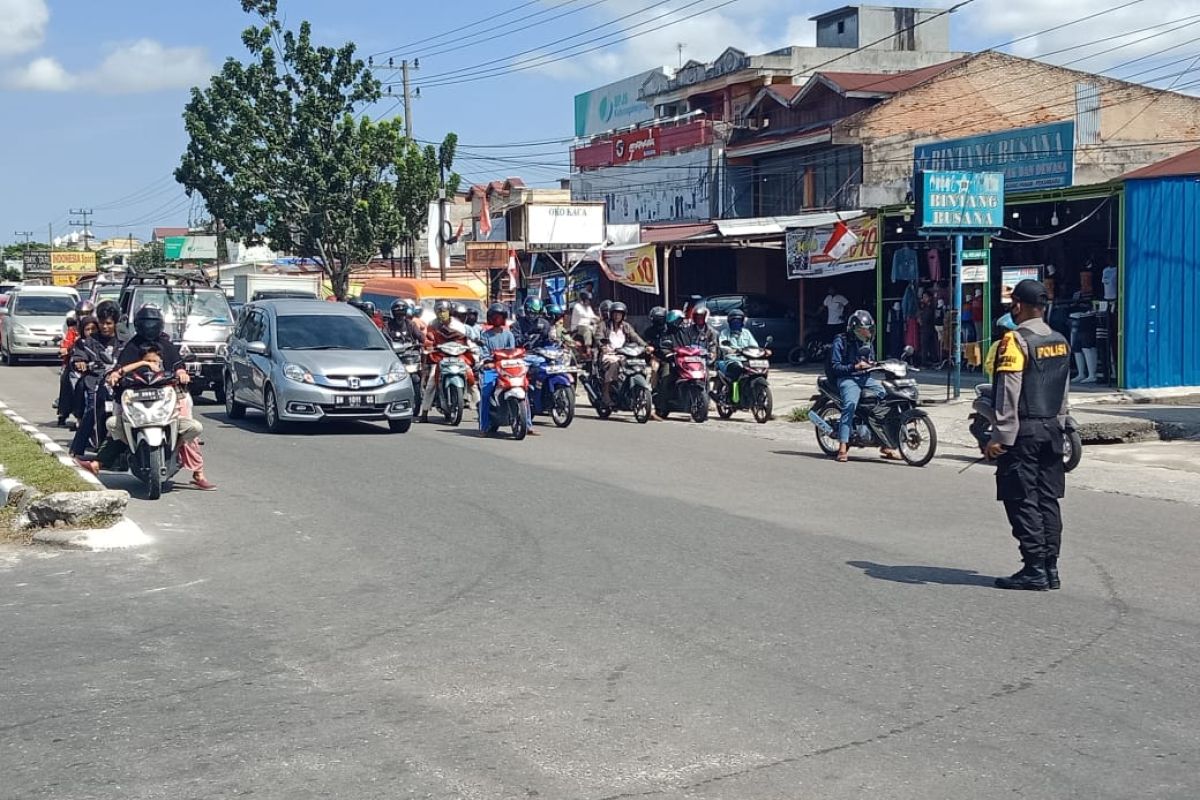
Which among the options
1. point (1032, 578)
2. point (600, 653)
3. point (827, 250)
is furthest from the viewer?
point (827, 250)

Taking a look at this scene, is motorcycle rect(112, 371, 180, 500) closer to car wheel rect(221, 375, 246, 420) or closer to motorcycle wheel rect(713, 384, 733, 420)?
car wheel rect(221, 375, 246, 420)

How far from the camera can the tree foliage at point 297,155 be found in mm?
40000

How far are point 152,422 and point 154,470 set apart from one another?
41 cm

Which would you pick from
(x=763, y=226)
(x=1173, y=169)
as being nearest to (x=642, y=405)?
(x=1173, y=169)

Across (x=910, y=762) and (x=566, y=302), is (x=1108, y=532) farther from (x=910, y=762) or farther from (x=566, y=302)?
(x=566, y=302)

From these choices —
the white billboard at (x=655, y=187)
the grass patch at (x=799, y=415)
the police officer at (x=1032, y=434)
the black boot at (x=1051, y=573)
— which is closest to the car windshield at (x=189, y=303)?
the grass patch at (x=799, y=415)

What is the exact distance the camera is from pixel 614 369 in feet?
67.3

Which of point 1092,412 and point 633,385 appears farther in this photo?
point 633,385

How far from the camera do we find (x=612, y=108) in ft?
234

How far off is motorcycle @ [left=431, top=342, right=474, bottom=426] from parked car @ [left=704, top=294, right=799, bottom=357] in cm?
1423

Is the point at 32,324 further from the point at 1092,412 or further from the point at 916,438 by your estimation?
the point at 916,438

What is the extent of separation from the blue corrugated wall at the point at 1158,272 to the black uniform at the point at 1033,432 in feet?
49.9

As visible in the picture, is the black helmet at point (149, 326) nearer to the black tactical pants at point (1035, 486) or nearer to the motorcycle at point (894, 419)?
the motorcycle at point (894, 419)

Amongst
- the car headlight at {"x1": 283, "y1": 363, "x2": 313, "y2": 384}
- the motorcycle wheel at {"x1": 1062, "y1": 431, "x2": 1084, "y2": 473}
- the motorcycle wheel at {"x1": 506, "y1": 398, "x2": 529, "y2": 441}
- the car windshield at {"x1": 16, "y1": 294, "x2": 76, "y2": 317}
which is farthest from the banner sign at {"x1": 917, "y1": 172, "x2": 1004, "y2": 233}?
the car windshield at {"x1": 16, "y1": 294, "x2": 76, "y2": 317}
